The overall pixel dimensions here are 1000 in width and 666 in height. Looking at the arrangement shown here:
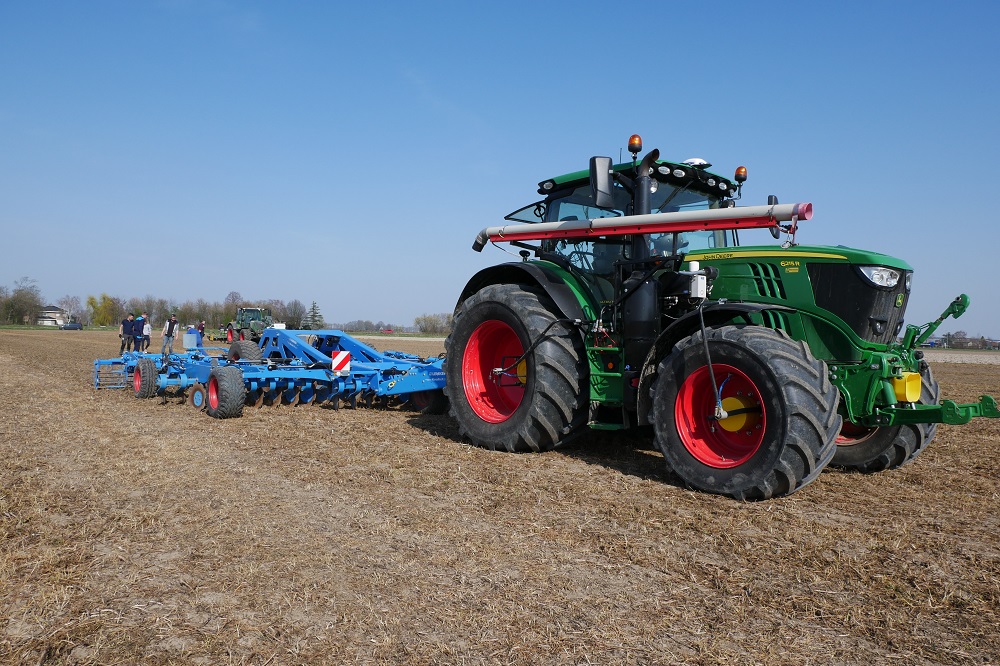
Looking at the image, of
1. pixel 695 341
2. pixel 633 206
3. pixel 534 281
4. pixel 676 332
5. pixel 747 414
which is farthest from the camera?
pixel 534 281

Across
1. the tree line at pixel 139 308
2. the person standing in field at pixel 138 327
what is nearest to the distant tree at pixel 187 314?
the tree line at pixel 139 308

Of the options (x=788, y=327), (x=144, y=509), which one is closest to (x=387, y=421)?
(x=144, y=509)

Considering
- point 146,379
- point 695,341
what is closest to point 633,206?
point 695,341

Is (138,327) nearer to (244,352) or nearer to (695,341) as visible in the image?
(244,352)

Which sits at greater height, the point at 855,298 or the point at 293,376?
the point at 855,298

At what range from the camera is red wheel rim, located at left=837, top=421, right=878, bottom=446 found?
18.1 feet

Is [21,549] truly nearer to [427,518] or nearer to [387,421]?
[427,518]

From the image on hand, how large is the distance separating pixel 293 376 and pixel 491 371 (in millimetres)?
2909

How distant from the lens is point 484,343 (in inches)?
268

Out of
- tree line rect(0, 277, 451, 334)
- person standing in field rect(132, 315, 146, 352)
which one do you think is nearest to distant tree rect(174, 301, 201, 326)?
tree line rect(0, 277, 451, 334)

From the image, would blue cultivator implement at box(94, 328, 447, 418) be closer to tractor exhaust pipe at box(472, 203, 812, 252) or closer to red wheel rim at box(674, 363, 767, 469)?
tractor exhaust pipe at box(472, 203, 812, 252)

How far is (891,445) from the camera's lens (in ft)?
17.5

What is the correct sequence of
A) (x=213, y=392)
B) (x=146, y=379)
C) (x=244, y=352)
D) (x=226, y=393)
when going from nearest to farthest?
(x=226, y=393), (x=213, y=392), (x=146, y=379), (x=244, y=352)

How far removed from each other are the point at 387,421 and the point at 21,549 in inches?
179
